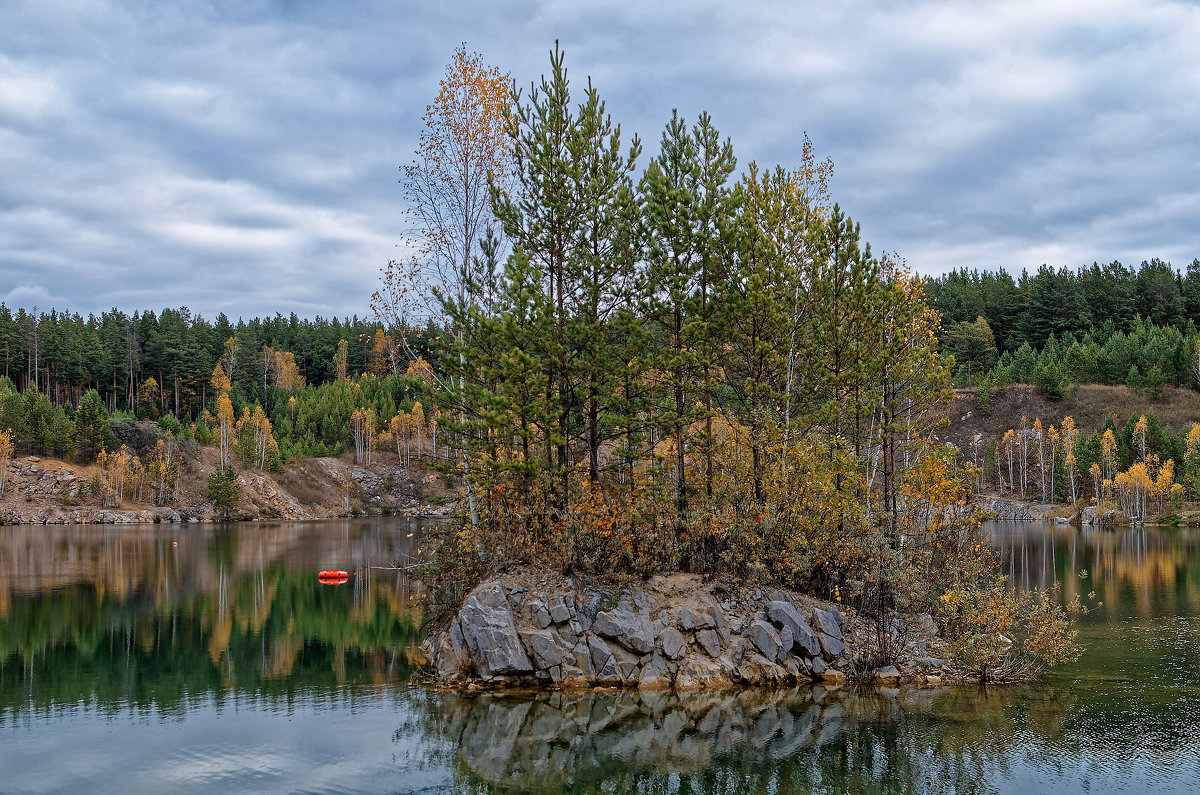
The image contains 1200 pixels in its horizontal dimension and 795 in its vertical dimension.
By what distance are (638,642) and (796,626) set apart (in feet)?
15.5

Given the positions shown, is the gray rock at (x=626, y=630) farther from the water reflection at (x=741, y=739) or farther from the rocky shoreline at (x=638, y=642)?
the water reflection at (x=741, y=739)

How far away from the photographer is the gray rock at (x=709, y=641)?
22.8 m

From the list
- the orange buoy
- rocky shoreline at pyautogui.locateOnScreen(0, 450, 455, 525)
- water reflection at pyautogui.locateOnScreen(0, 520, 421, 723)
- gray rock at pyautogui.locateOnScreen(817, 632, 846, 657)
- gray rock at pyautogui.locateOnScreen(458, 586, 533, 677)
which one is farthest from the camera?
rocky shoreline at pyautogui.locateOnScreen(0, 450, 455, 525)

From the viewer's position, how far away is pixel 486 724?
19.2m

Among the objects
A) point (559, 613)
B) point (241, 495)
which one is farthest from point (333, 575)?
point (241, 495)

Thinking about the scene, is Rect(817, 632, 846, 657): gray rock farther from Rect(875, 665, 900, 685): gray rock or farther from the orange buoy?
the orange buoy

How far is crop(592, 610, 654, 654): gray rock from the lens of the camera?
22516mm

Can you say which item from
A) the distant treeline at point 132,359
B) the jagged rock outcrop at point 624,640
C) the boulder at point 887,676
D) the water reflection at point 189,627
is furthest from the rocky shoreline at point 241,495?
the boulder at point 887,676

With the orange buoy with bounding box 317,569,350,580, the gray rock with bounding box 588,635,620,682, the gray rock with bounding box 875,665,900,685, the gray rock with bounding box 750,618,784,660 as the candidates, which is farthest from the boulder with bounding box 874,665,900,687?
the orange buoy with bounding box 317,569,350,580

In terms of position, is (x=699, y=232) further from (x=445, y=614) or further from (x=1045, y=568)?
(x=1045, y=568)

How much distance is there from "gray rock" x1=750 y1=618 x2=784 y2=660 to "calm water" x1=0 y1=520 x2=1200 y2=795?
1.25 meters

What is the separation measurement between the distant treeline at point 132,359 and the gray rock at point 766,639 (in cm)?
10030

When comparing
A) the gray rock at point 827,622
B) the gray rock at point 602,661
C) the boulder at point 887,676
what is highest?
the gray rock at point 827,622

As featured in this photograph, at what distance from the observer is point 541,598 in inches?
901
